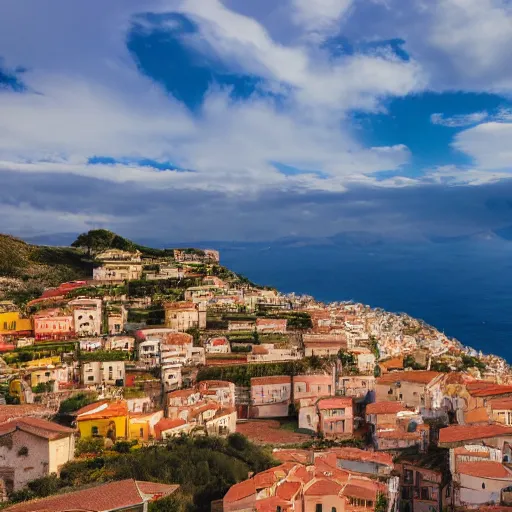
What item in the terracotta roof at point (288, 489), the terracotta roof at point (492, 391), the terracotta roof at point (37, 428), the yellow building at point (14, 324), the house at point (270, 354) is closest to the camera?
the terracotta roof at point (288, 489)

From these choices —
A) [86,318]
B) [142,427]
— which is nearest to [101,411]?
[142,427]

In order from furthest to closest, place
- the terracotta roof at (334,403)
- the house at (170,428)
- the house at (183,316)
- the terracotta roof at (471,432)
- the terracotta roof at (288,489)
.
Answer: the house at (183,316) < the terracotta roof at (334,403) < the house at (170,428) < the terracotta roof at (471,432) < the terracotta roof at (288,489)

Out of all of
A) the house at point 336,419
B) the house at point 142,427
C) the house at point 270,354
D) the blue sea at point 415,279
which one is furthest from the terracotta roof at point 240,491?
the blue sea at point 415,279

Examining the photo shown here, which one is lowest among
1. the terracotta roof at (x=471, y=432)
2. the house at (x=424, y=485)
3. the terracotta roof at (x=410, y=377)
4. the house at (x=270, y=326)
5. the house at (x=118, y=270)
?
the house at (x=424, y=485)

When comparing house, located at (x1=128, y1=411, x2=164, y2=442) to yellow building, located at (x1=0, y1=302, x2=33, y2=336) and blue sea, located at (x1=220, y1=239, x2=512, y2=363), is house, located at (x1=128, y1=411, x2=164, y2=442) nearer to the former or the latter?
yellow building, located at (x1=0, y1=302, x2=33, y2=336)

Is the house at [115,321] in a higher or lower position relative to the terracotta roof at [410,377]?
higher

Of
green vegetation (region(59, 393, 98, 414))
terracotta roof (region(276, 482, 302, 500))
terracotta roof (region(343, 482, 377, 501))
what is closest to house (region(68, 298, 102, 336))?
green vegetation (region(59, 393, 98, 414))

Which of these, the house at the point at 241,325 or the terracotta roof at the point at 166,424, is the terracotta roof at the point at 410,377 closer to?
the terracotta roof at the point at 166,424
